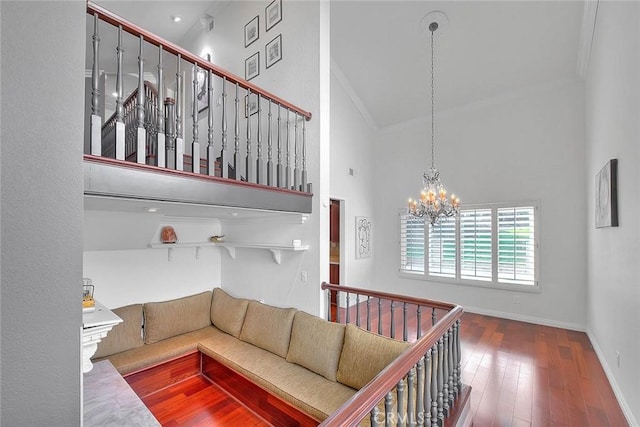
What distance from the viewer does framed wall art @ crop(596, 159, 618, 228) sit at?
8.77 feet

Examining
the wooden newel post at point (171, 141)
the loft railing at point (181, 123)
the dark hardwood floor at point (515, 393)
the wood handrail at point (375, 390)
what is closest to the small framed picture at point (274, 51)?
the loft railing at point (181, 123)

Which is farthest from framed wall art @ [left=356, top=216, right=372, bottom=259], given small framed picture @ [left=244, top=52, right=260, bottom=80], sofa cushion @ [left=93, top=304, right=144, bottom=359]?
sofa cushion @ [left=93, top=304, right=144, bottom=359]

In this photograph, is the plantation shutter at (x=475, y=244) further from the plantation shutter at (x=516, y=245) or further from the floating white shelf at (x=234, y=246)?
the floating white shelf at (x=234, y=246)

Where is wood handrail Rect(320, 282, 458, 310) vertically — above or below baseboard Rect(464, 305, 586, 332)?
above

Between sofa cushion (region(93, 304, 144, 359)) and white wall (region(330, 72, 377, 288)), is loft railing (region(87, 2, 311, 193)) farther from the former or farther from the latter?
white wall (region(330, 72, 377, 288))

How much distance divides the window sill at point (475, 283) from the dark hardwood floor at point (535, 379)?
2.04ft

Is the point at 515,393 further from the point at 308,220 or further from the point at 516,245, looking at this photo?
the point at 516,245

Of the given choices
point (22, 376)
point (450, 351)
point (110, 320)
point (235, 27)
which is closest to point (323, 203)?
point (450, 351)

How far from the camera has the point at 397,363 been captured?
1.28 metres

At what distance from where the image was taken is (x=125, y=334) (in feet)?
9.91

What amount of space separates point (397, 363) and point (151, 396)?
268 centimetres

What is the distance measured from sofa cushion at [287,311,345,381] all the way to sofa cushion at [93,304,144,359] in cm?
165

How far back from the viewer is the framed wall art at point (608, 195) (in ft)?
8.77

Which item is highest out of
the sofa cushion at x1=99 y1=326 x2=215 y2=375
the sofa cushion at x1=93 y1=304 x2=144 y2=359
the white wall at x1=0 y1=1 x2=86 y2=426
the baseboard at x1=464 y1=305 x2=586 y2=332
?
the white wall at x1=0 y1=1 x2=86 y2=426
